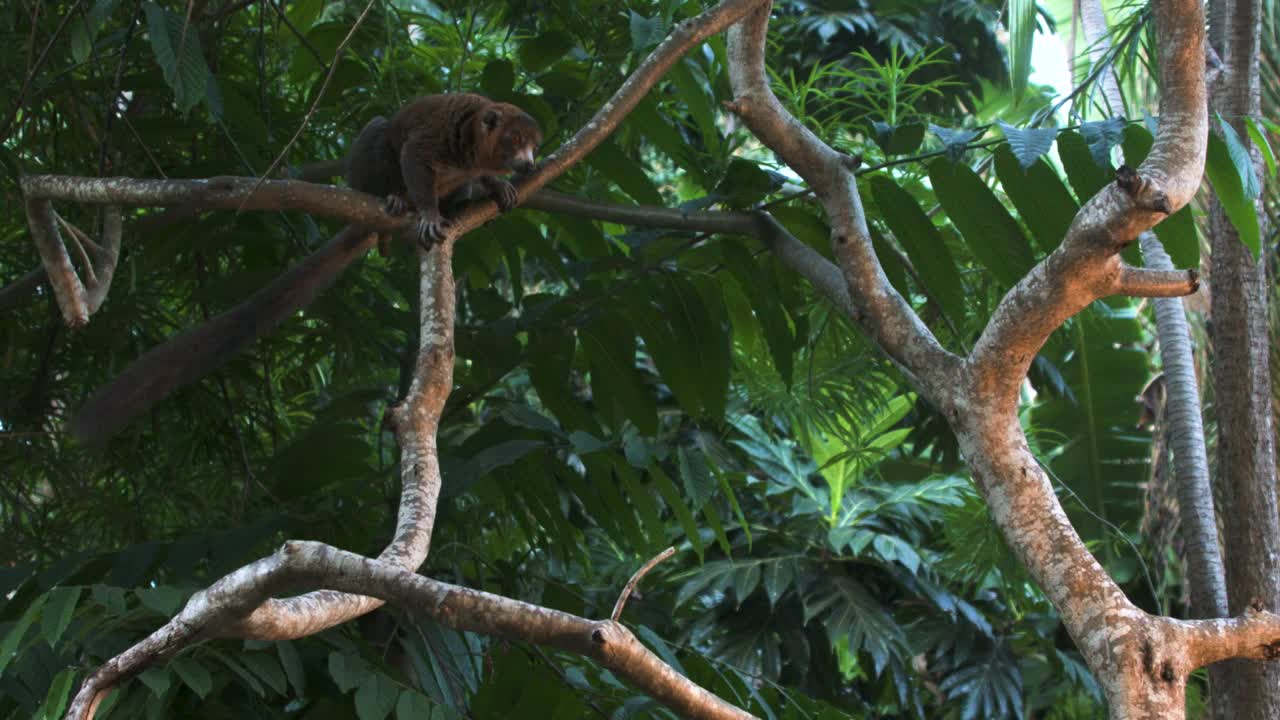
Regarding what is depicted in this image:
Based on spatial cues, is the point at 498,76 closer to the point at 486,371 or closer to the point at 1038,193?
the point at 486,371

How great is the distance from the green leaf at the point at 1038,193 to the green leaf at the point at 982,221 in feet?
0.11

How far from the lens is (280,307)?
233 centimetres

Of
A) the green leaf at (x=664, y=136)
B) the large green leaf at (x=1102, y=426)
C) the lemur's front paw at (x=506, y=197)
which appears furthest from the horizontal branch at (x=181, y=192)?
the large green leaf at (x=1102, y=426)

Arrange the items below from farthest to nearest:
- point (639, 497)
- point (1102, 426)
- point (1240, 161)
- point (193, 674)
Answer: point (1102, 426) → point (639, 497) → point (1240, 161) → point (193, 674)

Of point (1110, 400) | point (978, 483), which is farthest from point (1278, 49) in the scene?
point (978, 483)

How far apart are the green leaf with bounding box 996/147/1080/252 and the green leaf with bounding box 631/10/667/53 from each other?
2.06ft

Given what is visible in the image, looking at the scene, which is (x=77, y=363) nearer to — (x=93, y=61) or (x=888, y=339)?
(x=93, y=61)

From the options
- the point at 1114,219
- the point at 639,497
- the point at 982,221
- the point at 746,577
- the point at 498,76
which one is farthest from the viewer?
the point at 746,577

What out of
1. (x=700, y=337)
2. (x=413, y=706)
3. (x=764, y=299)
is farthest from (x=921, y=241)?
(x=413, y=706)

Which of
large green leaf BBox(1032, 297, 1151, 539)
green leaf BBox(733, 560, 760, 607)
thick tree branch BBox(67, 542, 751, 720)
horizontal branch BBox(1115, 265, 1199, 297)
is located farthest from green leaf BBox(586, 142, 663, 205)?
large green leaf BBox(1032, 297, 1151, 539)

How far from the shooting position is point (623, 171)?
99.2 inches

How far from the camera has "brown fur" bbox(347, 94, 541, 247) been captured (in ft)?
8.48

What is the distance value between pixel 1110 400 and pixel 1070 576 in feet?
12.3

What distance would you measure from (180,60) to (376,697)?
1078 millimetres
